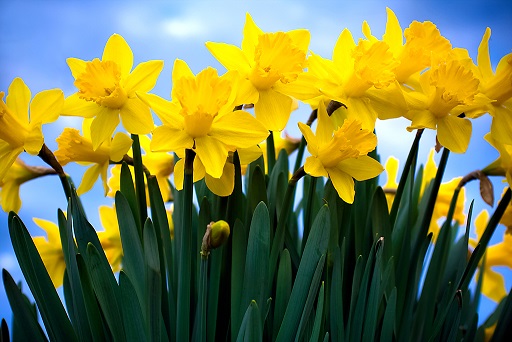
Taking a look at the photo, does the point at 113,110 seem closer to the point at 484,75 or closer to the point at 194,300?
the point at 194,300

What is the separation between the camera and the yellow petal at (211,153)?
0.81 m

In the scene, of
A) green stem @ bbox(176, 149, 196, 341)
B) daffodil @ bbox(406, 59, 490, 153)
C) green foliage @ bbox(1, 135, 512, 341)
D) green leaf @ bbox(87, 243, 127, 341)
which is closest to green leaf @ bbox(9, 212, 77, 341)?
green foliage @ bbox(1, 135, 512, 341)

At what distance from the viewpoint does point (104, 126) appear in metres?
0.89

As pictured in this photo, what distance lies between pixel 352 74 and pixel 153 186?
37 centimetres

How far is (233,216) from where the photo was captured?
1001 millimetres

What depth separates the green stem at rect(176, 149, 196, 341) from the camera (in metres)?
0.81

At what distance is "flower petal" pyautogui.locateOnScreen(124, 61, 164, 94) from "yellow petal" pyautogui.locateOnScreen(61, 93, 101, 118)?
0.06 m

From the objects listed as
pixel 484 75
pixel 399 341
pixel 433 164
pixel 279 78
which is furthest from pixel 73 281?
pixel 433 164

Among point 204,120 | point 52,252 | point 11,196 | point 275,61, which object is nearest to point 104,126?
point 204,120

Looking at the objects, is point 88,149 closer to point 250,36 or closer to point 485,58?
point 250,36

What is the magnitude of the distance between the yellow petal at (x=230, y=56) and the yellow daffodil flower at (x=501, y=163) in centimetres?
45

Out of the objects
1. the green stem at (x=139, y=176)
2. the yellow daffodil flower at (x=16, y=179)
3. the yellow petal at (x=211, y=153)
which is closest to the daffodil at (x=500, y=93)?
the yellow petal at (x=211, y=153)

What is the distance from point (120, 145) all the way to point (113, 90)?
0.45ft

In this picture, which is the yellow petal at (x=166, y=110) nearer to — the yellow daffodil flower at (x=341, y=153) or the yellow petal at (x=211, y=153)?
the yellow petal at (x=211, y=153)
